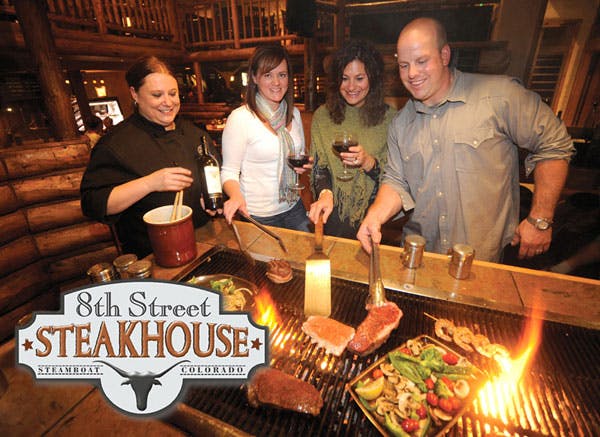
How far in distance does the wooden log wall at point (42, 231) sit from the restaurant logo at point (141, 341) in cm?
272

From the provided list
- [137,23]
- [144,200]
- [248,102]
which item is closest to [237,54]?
[137,23]

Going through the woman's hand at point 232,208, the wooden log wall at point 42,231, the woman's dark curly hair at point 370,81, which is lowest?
the wooden log wall at point 42,231

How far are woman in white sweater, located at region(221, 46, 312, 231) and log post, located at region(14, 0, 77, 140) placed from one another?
12.3 ft

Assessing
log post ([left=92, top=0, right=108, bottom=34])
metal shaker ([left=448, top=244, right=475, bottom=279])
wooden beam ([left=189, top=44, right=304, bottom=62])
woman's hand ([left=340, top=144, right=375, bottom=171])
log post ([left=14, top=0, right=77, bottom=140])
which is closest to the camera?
metal shaker ([left=448, top=244, right=475, bottom=279])

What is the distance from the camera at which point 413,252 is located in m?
2.08

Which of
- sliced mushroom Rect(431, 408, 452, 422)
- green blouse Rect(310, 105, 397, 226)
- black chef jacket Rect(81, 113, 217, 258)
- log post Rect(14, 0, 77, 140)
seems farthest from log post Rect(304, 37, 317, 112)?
sliced mushroom Rect(431, 408, 452, 422)

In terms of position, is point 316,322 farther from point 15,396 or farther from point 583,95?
point 583,95

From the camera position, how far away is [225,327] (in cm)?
145

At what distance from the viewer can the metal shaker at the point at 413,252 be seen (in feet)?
6.77

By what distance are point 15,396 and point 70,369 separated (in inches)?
9.7

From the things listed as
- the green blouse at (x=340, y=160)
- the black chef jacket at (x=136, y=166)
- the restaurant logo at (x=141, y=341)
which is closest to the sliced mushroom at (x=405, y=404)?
the restaurant logo at (x=141, y=341)

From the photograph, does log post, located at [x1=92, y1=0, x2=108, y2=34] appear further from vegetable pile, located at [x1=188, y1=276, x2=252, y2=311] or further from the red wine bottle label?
vegetable pile, located at [x1=188, y1=276, x2=252, y2=311]

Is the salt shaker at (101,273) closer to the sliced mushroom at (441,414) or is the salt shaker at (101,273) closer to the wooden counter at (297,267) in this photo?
the wooden counter at (297,267)

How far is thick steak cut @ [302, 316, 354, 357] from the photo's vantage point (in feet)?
5.01
